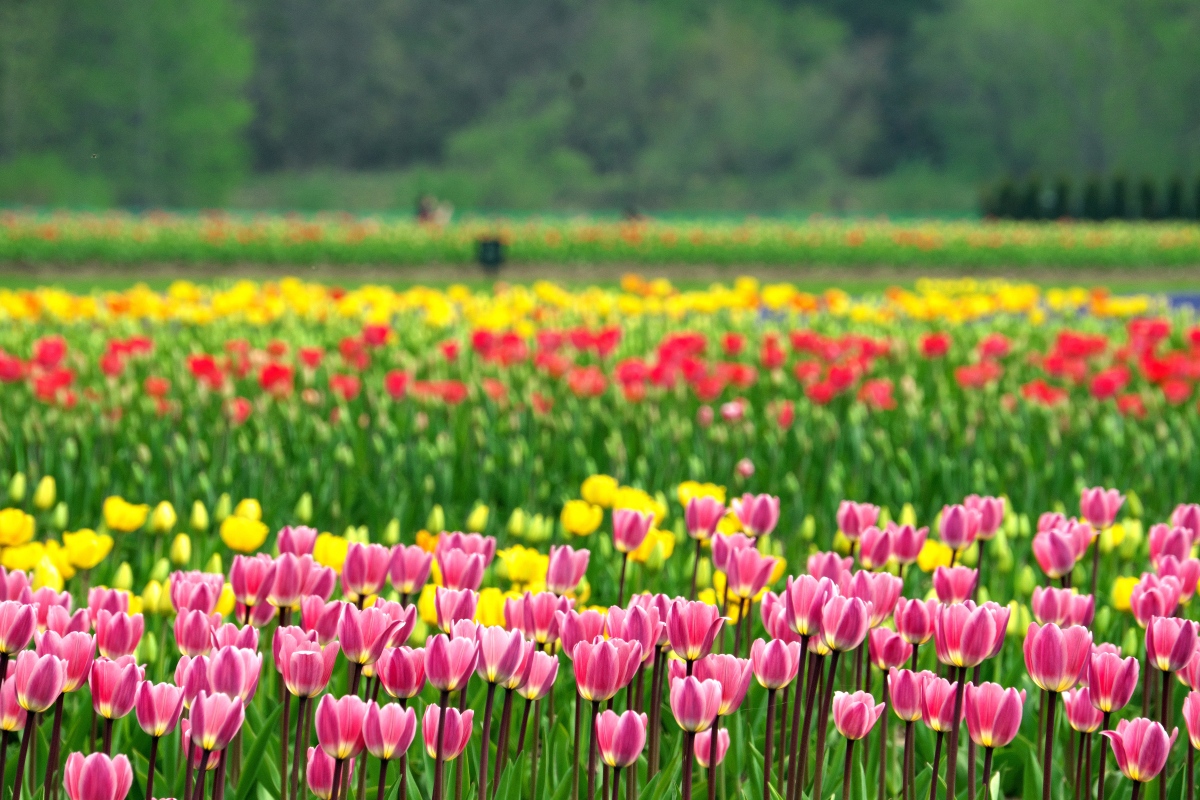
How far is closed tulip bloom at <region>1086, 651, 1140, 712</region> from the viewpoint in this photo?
5.58 ft

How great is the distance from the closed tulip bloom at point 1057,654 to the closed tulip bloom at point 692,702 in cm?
43

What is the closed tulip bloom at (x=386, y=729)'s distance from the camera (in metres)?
1.57

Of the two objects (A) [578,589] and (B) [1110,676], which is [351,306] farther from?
(B) [1110,676]

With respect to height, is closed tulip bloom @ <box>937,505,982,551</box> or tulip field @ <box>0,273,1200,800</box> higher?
closed tulip bloom @ <box>937,505,982,551</box>

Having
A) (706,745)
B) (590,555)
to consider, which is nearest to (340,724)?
(706,745)

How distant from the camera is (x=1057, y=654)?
5.76ft

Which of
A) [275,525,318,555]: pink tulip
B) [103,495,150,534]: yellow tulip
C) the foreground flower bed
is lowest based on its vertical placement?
the foreground flower bed

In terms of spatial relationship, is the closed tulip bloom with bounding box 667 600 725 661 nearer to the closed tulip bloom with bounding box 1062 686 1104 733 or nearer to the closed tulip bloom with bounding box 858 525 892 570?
the closed tulip bloom with bounding box 1062 686 1104 733

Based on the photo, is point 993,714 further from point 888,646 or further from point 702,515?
point 702,515

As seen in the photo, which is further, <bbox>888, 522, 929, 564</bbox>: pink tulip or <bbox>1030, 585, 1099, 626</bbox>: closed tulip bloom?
<bbox>888, 522, 929, 564</bbox>: pink tulip

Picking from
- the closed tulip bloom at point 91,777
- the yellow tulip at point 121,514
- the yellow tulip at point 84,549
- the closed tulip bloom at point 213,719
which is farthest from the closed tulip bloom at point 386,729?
the yellow tulip at point 121,514

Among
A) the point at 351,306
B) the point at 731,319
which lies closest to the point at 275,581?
the point at 351,306

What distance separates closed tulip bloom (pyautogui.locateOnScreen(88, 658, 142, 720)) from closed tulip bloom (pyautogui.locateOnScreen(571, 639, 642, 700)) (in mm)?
518

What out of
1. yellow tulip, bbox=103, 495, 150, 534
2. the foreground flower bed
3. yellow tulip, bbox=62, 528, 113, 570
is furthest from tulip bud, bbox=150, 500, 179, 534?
the foreground flower bed
